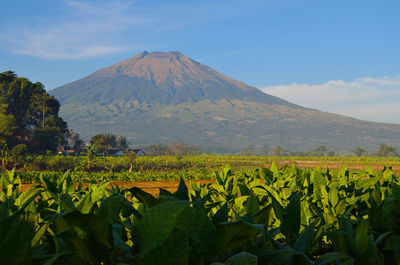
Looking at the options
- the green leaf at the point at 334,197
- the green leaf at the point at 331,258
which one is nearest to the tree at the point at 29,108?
the green leaf at the point at 334,197

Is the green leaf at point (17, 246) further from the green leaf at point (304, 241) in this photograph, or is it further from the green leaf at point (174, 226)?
the green leaf at point (304, 241)

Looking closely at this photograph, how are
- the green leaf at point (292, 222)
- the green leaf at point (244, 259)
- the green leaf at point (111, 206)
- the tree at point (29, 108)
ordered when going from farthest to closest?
the tree at point (29, 108) < the green leaf at point (292, 222) < the green leaf at point (111, 206) < the green leaf at point (244, 259)

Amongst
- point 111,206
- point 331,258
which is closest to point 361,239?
point 331,258

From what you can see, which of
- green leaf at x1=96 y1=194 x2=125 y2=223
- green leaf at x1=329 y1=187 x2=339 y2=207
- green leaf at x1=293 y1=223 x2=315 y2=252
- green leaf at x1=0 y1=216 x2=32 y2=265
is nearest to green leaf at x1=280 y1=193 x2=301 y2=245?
green leaf at x1=293 y1=223 x2=315 y2=252

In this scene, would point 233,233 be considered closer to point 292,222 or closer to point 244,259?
point 244,259

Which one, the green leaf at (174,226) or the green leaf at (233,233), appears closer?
the green leaf at (174,226)

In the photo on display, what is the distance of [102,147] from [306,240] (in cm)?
8336

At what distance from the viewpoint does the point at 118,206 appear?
4.62ft

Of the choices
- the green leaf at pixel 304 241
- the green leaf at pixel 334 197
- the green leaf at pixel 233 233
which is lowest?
the green leaf at pixel 334 197

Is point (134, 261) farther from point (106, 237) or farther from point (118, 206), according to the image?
point (118, 206)

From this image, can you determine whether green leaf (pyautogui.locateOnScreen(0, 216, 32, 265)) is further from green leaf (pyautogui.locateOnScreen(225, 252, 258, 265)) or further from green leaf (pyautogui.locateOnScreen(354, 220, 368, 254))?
green leaf (pyautogui.locateOnScreen(354, 220, 368, 254))

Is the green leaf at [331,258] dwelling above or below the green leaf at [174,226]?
below

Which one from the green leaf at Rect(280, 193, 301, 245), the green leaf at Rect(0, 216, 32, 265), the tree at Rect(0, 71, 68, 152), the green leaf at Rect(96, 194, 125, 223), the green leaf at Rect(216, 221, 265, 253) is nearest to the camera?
the green leaf at Rect(0, 216, 32, 265)

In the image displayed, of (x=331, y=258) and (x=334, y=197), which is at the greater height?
(x=331, y=258)
